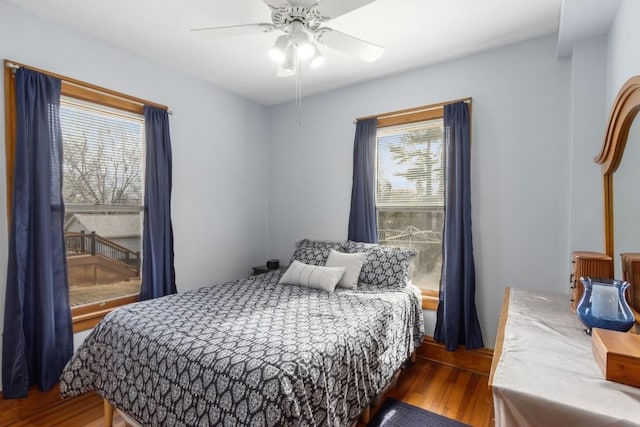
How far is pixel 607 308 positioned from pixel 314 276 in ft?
6.12

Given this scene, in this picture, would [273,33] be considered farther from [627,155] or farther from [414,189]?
[627,155]

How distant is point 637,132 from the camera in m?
1.23

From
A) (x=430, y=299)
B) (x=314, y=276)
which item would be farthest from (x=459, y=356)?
(x=314, y=276)

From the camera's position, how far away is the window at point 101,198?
228 cm

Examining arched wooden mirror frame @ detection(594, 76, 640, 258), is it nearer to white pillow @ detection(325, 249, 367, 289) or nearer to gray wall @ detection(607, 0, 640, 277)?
gray wall @ detection(607, 0, 640, 277)

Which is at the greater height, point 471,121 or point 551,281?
point 471,121

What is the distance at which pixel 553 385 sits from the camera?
0.85 meters

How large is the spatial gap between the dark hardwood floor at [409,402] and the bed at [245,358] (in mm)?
305

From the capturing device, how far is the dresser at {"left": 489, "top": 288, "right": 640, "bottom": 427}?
757mm

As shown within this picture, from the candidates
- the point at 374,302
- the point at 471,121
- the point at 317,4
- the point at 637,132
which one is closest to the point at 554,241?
the point at 471,121

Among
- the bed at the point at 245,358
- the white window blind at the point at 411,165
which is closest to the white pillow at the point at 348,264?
the bed at the point at 245,358

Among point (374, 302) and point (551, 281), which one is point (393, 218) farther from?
point (551, 281)

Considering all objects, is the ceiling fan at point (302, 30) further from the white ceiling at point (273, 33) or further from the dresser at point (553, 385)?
the dresser at point (553, 385)

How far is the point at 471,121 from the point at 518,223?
3.01 feet
